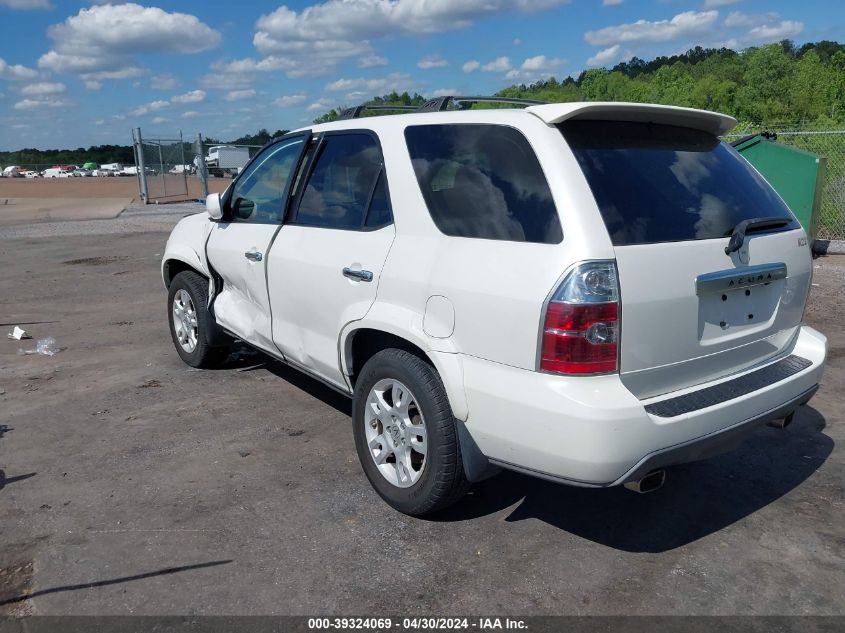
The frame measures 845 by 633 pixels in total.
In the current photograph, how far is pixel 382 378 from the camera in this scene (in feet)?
11.7

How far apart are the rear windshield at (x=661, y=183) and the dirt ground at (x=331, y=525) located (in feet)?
4.60

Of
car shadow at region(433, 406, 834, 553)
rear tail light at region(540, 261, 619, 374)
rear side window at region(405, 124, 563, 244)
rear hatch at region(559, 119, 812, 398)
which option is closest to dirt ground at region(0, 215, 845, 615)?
car shadow at region(433, 406, 834, 553)

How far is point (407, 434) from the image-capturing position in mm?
3498

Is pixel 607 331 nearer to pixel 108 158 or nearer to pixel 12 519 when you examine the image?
pixel 12 519

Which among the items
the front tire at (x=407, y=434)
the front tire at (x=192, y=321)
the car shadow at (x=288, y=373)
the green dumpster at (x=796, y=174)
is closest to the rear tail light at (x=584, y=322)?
the front tire at (x=407, y=434)

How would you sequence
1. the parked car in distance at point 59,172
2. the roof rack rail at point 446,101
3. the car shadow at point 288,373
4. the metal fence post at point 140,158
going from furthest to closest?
the parked car in distance at point 59,172, the metal fence post at point 140,158, the car shadow at point 288,373, the roof rack rail at point 446,101

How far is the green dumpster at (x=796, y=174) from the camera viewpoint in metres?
10.9

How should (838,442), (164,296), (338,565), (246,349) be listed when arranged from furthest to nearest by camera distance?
(164,296) < (246,349) < (838,442) < (338,565)

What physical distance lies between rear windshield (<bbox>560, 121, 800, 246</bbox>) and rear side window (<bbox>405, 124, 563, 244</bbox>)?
0.21m

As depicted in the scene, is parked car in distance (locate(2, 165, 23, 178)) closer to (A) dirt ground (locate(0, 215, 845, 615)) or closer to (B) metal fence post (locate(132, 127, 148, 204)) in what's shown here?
(B) metal fence post (locate(132, 127, 148, 204))

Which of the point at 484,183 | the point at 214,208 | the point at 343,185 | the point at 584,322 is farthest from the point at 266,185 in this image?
the point at 584,322

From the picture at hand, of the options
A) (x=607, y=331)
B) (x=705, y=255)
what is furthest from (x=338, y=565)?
(x=705, y=255)

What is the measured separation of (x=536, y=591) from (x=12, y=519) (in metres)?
2.54

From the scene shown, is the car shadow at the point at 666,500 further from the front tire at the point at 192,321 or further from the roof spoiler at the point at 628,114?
the front tire at the point at 192,321
